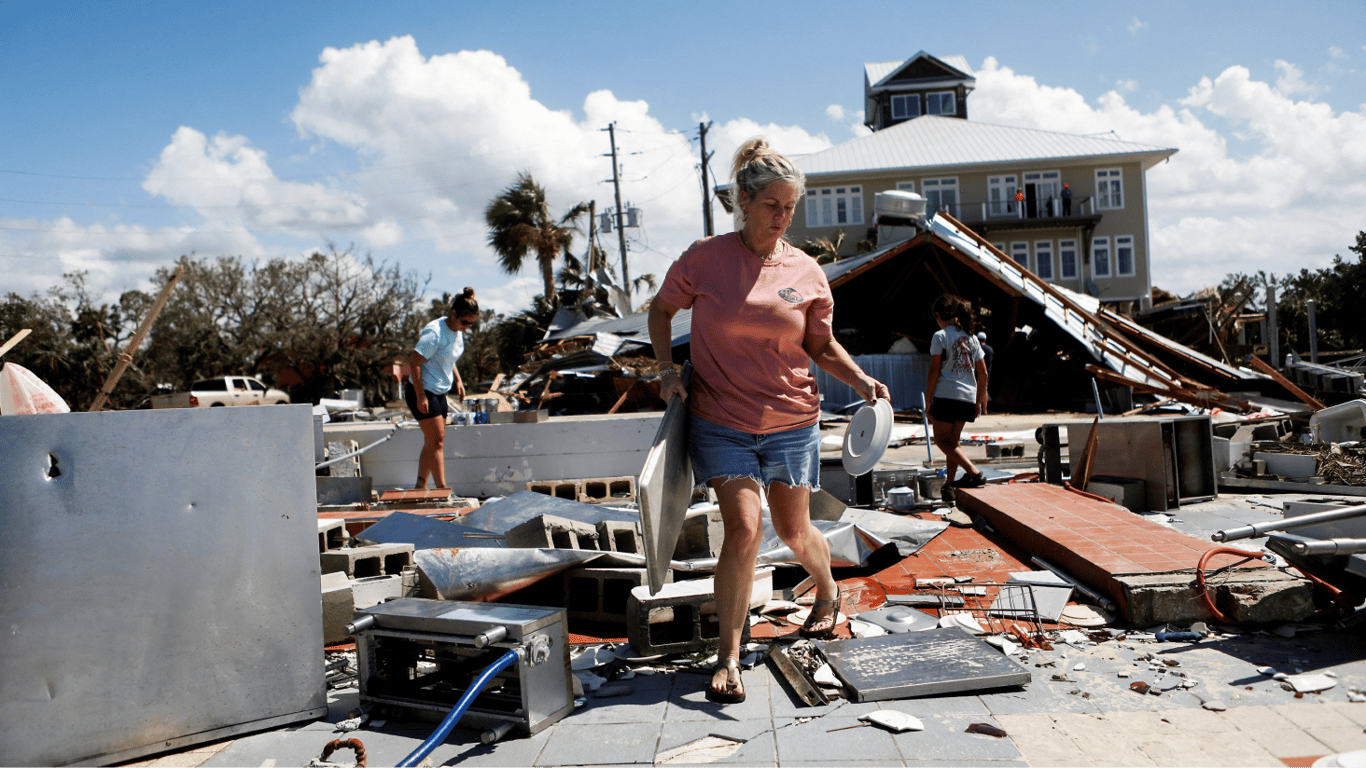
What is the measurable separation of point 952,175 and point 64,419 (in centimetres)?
4042

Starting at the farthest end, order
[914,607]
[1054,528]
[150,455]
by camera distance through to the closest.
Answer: [1054,528] → [914,607] → [150,455]

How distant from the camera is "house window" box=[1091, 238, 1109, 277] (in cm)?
3856

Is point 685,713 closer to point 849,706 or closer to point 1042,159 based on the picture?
point 849,706

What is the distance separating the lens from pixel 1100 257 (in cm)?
3859

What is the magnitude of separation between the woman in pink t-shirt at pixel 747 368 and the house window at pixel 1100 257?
40.2m

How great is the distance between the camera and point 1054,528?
472 centimetres

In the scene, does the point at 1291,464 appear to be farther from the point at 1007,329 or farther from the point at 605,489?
the point at 1007,329

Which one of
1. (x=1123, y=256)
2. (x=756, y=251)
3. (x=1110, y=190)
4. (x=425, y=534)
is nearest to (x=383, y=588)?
(x=425, y=534)

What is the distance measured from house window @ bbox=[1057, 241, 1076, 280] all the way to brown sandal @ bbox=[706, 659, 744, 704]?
40.4m

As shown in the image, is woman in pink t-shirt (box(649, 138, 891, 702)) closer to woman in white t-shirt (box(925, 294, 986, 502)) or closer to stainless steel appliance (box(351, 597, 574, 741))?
stainless steel appliance (box(351, 597, 574, 741))

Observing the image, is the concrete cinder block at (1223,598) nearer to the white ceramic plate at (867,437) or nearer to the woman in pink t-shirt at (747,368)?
the white ceramic plate at (867,437)

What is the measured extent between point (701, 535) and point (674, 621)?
1155mm

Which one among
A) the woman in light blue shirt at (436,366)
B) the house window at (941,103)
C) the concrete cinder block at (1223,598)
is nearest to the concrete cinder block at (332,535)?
the woman in light blue shirt at (436,366)

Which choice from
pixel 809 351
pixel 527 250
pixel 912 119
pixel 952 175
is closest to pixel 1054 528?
pixel 809 351
